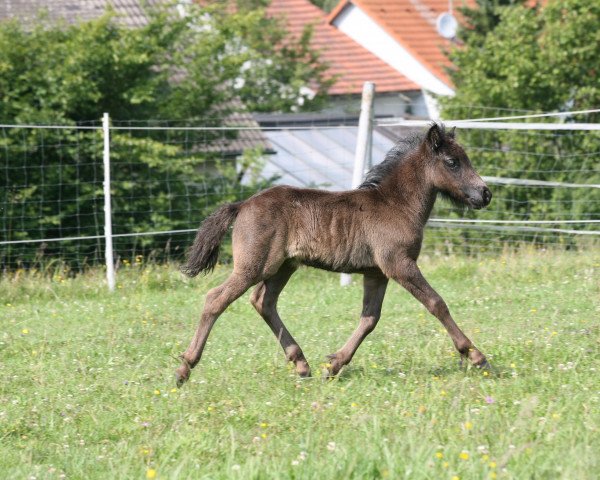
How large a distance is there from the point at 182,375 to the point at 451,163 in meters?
2.45

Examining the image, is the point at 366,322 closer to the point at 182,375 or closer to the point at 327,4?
the point at 182,375

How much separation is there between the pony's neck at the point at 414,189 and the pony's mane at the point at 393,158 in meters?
0.06

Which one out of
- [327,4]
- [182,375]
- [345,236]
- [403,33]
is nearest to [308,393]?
[182,375]

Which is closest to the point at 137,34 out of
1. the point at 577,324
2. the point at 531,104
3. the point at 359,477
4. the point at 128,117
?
the point at 128,117

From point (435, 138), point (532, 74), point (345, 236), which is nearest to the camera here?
point (345, 236)

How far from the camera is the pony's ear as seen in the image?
741 centimetres

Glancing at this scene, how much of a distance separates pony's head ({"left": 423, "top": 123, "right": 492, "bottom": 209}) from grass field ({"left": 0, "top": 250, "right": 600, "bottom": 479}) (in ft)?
3.87

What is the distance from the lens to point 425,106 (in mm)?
36531

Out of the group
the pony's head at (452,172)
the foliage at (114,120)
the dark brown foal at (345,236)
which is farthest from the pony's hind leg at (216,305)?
the foliage at (114,120)

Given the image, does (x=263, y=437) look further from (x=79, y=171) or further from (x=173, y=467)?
(x=79, y=171)

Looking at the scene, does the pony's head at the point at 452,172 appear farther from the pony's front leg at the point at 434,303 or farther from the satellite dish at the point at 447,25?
the satellite dish at the point at 447,25

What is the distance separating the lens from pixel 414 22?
38562mm

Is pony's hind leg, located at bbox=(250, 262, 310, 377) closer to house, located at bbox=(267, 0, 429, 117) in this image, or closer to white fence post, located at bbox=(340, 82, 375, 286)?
white fence post, located at bbox=(340, 82, 375, 286)

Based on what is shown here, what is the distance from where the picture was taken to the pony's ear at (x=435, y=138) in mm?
7406
